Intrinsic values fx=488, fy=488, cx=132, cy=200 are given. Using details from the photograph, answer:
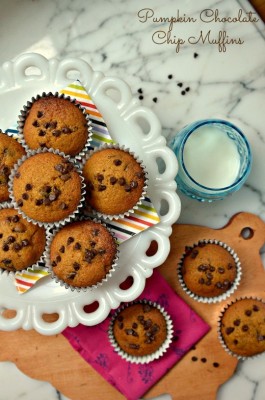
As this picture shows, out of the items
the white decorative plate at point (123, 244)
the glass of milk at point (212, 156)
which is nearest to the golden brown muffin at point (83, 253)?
the white decorative plate at point (123, 244)

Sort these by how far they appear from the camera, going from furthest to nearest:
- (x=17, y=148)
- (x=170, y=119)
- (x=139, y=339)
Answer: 1. (x=170, y=119)
2. (x=139, y=339)
3. (x=17, y=148)

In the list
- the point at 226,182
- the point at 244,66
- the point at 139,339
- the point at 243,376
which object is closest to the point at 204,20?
the point at 244,66

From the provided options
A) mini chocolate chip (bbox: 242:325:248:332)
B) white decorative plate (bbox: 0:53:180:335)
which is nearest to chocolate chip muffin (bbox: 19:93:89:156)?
white decorative plate (bbox: 0:53:180:335)

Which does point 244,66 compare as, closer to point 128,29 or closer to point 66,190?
point 128,29

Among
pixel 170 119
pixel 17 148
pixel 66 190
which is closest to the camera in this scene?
pixel 66 190

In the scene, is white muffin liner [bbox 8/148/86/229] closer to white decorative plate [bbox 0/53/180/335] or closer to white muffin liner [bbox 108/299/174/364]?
white decorative plate [bbox 0/53/180/335]

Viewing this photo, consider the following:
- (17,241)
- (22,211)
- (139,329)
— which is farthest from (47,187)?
(139,329)
